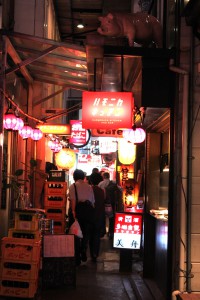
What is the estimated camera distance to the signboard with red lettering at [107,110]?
8672 millimetres

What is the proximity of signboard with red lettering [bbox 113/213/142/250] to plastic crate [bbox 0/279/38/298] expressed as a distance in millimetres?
3379

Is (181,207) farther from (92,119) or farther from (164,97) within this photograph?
(92,119)

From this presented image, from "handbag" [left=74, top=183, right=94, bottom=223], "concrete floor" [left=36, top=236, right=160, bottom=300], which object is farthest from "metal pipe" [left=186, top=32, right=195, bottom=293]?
"handbag" [left=74, top=183, right=94, bottom=223]

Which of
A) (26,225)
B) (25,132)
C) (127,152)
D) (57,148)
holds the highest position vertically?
(25,132)

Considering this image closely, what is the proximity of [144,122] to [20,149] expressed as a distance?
5453 mm

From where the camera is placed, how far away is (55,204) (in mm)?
15844

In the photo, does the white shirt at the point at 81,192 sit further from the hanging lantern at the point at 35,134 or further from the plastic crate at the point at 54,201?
the plastic crate at the point at 54,201

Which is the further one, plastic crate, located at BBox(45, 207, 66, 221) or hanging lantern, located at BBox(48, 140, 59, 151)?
hanging lantern, located at BBox(48, 140, 59, 151)

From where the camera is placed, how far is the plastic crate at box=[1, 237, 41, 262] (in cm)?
859

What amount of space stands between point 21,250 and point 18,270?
14.4 inches

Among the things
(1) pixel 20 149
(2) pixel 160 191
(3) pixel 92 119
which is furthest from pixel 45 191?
(3) pixel 92 119

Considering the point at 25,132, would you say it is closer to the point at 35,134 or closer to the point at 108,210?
the point at 35,134

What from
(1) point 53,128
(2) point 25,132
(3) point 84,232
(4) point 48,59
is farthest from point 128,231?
(1) point 53,128

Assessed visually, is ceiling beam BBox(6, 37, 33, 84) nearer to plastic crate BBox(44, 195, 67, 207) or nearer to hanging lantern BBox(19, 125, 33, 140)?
hanging lantern BBox(19, 125, 33, 140)
